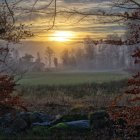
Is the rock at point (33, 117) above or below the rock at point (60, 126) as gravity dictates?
below

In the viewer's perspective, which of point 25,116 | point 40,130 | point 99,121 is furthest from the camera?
point 25,116

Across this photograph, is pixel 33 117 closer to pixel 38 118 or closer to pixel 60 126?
pixel 38 118

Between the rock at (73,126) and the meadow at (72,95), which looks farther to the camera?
the meadow at (72,95)

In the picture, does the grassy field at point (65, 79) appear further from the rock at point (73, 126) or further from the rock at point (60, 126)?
the rock at point (60, 126)

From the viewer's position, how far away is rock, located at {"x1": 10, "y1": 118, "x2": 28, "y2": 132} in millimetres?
21047

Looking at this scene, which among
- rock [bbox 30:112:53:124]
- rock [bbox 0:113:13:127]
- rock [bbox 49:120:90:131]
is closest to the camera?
rock [bbox 49:120:90:131]

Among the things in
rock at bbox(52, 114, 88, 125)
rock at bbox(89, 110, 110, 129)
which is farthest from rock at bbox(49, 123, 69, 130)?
rock at bbox(89, 110, 110, 129)

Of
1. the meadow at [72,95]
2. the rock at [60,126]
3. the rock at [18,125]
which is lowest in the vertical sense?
the meadow at [72,95]

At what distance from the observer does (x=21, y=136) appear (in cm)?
1991

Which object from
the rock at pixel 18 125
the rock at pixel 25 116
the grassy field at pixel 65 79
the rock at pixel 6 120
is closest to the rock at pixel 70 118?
the rock at pixel 25 116

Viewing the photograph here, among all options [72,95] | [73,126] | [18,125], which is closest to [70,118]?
[73,126]

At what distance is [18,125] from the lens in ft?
69.7

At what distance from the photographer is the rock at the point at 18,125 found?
21047 mm

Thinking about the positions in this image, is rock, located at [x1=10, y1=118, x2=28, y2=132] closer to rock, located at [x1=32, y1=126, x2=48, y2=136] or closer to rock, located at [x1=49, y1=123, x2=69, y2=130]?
rock, located at [x1=32, y1=126, x2=48, y2=136]
